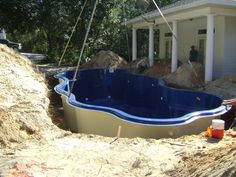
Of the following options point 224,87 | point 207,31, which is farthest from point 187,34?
point 224,87

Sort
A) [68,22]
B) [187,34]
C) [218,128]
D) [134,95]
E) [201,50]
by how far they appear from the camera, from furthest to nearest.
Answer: [68,22] → [187,34] → [201,50] → [134,95] → [218,128]

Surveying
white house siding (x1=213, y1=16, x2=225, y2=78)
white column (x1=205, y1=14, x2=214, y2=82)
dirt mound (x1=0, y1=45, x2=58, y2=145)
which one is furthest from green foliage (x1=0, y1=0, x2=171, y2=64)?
dirt mound (x1=0, y1=45, x2=58, y2=145)

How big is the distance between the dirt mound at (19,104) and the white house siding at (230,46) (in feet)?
28.5

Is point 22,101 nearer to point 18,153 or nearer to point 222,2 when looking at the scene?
point 18,153

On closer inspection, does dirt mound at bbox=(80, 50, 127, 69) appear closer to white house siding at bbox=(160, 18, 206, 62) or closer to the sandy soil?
white house siding at bbox=(160, 18, 206, 62)

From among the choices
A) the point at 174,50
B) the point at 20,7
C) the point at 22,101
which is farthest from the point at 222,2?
the point at 20,7

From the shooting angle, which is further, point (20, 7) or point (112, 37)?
point (112, 37)

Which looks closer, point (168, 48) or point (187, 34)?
point (187, 34)

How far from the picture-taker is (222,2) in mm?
13406

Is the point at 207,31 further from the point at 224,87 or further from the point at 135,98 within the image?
the point at 135,98

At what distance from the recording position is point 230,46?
16109mm

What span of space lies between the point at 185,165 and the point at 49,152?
7.98 ft

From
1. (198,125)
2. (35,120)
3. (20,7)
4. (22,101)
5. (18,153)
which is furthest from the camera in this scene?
(20,7)

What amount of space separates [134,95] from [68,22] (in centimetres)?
1041
